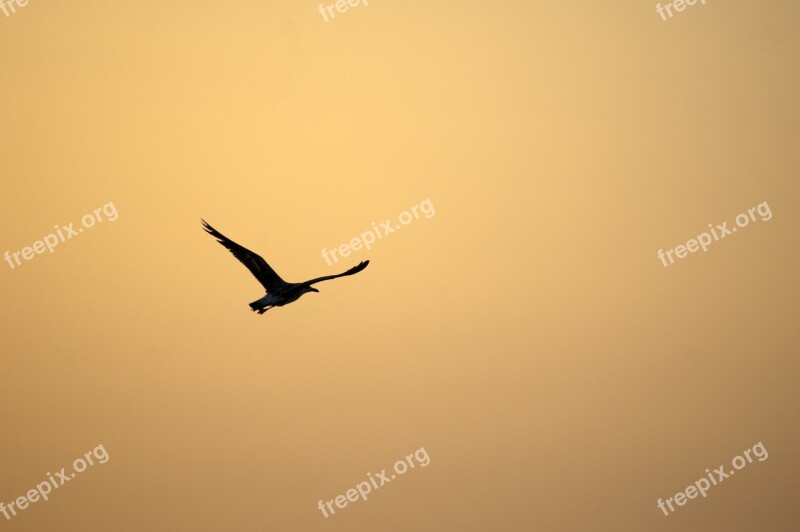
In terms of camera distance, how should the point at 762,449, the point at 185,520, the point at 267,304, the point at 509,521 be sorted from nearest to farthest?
the point at 267,304 → the point at 185,520 → the point at 509,521 → the point at 762,449

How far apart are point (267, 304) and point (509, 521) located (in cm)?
3667

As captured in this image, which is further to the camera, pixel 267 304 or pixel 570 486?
pixel 570 486

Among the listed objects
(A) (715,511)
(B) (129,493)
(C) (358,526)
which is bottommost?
(A) (715,511)

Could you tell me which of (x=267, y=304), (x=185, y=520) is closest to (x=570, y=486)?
(x=185, y=520)

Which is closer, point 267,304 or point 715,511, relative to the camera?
point 267,304

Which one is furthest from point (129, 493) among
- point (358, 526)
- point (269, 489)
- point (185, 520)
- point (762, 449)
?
point (762, 449)

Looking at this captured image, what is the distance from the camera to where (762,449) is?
57875 millimetres

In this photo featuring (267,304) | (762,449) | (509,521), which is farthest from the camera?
(762,449)

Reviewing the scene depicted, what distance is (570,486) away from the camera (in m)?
56.4

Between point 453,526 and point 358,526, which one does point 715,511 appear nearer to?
point 453,526

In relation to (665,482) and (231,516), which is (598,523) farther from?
(231,516)

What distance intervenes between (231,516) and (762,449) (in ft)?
93.1

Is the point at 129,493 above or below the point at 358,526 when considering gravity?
above

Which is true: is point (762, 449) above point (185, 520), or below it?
below
